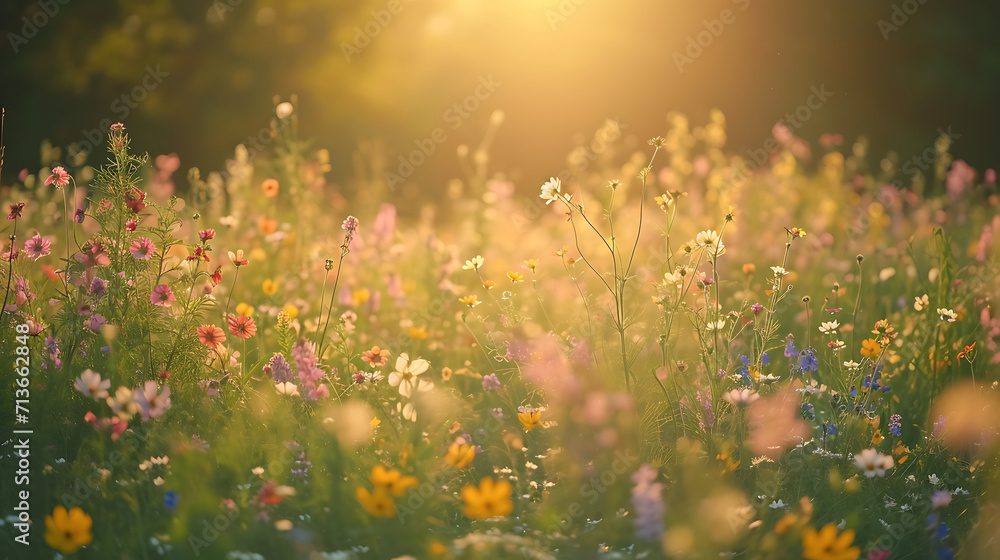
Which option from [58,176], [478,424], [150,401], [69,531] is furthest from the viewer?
[478,424]

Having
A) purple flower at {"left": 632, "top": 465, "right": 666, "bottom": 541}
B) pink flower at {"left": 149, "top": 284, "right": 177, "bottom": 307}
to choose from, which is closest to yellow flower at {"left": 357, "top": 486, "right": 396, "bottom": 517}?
purple flower at {"left": 632, "top": 465, "right": 666, "bottom": 541}

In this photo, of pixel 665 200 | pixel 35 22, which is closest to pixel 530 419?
pixel 665 200

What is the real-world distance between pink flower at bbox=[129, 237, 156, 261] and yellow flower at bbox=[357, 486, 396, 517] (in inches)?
47.1

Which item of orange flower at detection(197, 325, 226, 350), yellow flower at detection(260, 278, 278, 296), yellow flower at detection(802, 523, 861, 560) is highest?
yellow flower at detection(260, 278, 278, 296)

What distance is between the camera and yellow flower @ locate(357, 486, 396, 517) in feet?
6.34

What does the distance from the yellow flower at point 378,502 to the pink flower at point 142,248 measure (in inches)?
47.1

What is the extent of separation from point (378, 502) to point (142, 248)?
1.27 m

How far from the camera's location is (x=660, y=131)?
31.6 ft

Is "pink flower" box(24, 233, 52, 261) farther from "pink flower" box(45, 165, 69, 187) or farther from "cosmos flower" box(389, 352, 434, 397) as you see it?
"cosmos flower" box(389, 352, 434, 397)

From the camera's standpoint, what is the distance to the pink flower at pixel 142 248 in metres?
2.50

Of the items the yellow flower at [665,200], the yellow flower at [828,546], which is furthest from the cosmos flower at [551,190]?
the yellow flower at [828,546]

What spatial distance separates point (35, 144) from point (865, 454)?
891 cm

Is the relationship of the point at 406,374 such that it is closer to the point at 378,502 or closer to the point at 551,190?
the point at 378,502

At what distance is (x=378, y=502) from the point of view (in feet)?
6.37
